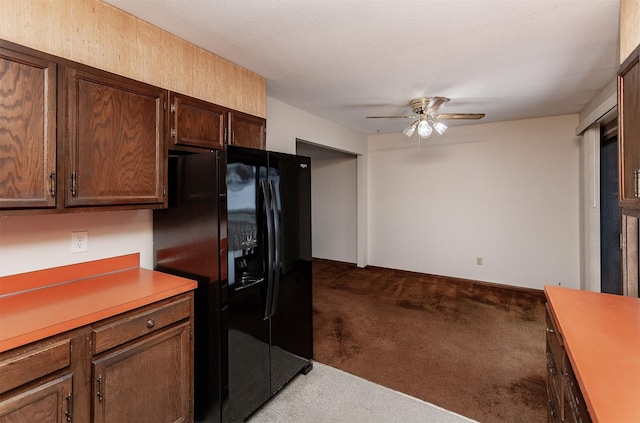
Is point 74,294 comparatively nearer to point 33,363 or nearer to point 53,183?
point 33,363

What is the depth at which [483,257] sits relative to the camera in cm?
466

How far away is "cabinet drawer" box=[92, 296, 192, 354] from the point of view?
1.34 m

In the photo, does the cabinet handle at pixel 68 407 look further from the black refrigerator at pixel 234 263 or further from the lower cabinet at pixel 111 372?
the black refrigerator at pixel 234 263

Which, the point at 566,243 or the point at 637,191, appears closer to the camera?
the point at 637,191

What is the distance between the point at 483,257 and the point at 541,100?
7.71 ft

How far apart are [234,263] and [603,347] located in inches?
68.1

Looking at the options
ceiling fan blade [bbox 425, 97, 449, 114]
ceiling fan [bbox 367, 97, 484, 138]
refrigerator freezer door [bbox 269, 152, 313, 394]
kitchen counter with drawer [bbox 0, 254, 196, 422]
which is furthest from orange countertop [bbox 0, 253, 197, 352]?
ceiling fan blade [bbox 425, 97, 449, 114]

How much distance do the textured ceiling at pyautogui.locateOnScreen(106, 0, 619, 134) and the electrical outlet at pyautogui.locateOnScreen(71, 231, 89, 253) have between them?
4.37ft

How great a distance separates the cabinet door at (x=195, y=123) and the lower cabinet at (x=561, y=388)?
2.28 meters

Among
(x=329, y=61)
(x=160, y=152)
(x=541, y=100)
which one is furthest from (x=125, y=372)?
(x=541, y=100)

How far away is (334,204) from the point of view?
6.07 m

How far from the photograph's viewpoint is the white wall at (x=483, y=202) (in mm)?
4133

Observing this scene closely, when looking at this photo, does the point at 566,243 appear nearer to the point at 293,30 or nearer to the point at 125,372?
the point at 293,30

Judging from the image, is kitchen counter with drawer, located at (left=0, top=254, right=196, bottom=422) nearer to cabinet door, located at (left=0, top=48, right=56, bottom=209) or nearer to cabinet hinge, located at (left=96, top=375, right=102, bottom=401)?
cabinet hinge, located at (left=96, top=375, right=102, bottom=401)
